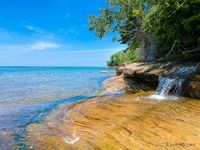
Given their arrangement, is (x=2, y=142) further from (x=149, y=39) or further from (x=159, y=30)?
(x=149, y=39)

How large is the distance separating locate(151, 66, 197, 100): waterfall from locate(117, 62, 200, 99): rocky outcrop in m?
0.28

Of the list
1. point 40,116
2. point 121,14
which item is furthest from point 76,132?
point 121,14

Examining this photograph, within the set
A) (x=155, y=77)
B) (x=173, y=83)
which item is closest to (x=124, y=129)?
(x=173, y=83)

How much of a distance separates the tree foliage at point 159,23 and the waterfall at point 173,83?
128cm

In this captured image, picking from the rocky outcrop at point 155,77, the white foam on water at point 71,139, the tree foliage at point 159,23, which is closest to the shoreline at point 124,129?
the white foam on water at point 71,139

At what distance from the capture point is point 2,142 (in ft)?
19.0

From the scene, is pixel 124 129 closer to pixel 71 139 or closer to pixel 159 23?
pixel 71 139

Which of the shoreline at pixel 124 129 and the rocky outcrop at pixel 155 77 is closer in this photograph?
the shoreline at pixel 124 129

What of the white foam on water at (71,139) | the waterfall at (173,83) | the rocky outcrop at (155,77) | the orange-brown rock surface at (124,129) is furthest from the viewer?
the waterfall at (173,83)

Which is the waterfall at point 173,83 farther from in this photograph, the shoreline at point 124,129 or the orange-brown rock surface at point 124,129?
the shoreline at point 124,129

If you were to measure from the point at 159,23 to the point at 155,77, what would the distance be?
9.72 ft

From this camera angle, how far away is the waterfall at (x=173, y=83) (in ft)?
35.2

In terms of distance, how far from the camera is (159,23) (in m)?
12.5

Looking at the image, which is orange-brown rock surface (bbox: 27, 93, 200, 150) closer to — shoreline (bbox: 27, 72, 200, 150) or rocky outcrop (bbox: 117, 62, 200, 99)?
shoreline (bbox: 27, 72, 200, 150)
